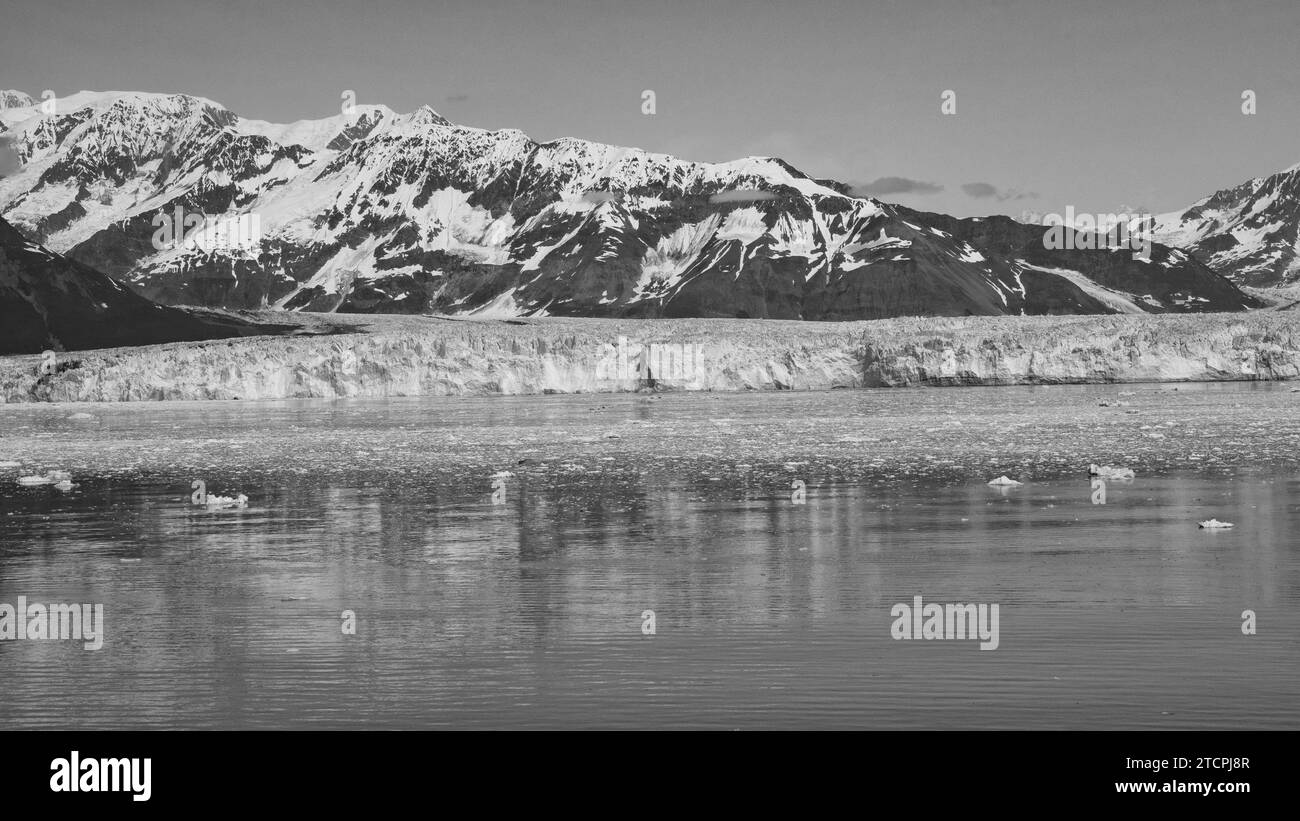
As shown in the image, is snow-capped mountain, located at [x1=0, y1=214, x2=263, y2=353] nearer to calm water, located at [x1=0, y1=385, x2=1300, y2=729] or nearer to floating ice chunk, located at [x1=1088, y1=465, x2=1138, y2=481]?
calm water, located at [x1=0, y1=385, x2=1300, y2=729]

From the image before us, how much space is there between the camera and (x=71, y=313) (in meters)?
153

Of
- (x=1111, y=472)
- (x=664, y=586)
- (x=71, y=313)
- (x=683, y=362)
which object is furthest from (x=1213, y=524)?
(x=71, y=313)

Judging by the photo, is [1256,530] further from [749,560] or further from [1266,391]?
[1266,391]

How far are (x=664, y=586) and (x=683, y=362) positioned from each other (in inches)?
2318

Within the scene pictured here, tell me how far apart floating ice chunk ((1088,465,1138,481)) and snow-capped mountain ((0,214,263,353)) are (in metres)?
116

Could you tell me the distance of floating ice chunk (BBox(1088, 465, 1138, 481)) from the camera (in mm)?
23734

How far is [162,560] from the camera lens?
16.6 meters

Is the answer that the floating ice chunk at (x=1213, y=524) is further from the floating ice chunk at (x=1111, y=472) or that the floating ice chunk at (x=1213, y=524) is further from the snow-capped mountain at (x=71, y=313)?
the snow-capped mountain at (x=71, y=313)

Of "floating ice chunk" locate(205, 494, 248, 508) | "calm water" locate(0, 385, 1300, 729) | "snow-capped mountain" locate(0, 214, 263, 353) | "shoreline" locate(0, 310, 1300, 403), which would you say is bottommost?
"calm water" locate(0, 385, 1300, 729)

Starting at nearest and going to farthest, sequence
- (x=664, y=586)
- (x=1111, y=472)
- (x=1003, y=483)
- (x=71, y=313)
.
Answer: (x=664, y=586) < (x=1003, y=483) < (x=1111, y=472) < (x=71, y=313)

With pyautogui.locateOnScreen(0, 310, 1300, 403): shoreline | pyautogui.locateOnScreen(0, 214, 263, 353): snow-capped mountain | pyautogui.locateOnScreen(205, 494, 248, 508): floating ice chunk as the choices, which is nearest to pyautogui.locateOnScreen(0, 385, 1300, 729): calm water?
pyautogui.locateOnScreen(205, 494, 248, 508): floating ice chunk

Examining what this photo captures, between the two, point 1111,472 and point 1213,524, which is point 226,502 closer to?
point 1213,524
